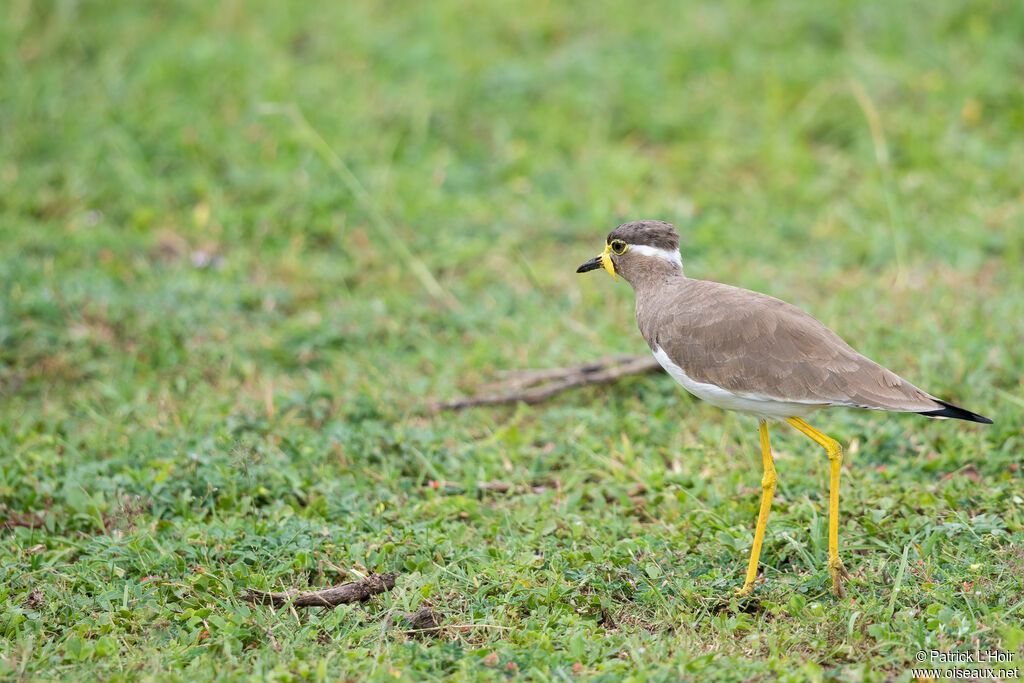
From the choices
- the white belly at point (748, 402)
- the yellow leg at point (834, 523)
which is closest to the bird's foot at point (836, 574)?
the yellow leg at point (834, 523)

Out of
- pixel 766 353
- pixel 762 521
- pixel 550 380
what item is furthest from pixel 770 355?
pixel 550 380

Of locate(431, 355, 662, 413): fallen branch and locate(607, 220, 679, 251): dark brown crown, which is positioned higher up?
locate(607, 220, 679, 251): dark brown crown

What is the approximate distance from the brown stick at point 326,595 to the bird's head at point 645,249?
2020mm

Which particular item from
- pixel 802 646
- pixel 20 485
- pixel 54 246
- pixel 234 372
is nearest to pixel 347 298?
pixel 234 372

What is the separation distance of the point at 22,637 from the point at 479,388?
3.06 metres

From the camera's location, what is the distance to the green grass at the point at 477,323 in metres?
4.40

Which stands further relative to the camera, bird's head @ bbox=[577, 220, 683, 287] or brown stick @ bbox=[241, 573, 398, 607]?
bird's head @ bbox=[577, 220, 683, 287]

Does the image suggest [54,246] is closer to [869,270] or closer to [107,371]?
[107,371]

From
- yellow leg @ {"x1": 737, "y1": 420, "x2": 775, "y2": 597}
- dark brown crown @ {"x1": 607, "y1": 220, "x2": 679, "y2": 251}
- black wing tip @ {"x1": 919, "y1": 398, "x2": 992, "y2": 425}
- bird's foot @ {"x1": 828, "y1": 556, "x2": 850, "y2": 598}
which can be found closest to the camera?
black wing tip @ {"x1": 919, "y1": 398, "x2": 992, "y2": 425}

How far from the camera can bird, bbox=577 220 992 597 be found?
14.9 ft

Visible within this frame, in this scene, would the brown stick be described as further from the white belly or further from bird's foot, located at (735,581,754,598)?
the white belly

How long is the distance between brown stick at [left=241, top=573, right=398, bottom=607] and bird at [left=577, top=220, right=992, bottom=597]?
5.26ft

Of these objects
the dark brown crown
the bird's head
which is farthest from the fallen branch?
the dark brown crown

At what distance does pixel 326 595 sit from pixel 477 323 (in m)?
3.13
